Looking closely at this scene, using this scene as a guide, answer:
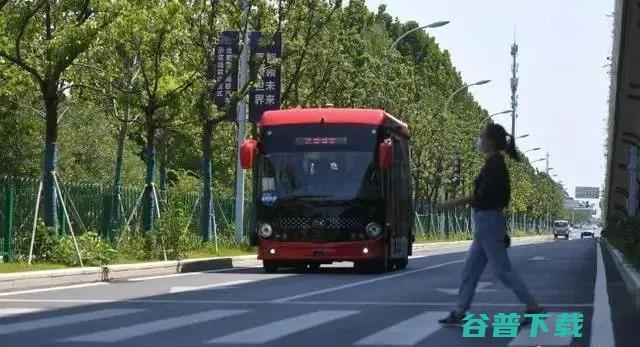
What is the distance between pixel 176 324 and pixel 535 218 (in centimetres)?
14182

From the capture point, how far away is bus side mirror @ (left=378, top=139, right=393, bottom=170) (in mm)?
21406

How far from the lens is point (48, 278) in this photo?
59.2 ft

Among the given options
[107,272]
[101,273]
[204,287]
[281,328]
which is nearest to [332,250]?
[204,287]

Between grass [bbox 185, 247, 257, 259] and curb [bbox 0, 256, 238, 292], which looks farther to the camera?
grass [bbox 185, 247, 257, 259]

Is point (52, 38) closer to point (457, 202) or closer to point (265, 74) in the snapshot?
point (265, 74)

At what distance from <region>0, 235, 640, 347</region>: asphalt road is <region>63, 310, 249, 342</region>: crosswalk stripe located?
10 mm

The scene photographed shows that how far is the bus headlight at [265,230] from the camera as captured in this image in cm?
2191

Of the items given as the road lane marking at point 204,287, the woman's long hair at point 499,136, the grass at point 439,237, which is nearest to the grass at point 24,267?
the road lane marking at point 204,287

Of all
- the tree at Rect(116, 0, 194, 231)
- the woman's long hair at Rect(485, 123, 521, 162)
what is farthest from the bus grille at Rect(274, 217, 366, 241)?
the woman's long hair at Rect(485, 123, 521, 162)

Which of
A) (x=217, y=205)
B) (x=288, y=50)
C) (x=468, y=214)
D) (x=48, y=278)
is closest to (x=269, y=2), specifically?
(x=288, y=50)

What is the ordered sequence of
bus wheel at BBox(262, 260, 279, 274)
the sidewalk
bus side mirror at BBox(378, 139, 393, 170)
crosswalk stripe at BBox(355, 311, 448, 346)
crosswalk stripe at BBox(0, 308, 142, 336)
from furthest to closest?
1. bus wheel at BBox(262, 260, 279, 274)
2. bus side mirror at BBox(378, 139, 393, 170)
3. the sidewalk
4. crosswalk stripe at BBox(0, 308, 142, 336)
5. crosswalk stripe at BBox(355, 311, 448, 346)

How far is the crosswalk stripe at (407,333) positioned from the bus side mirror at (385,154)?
8703 millimetres

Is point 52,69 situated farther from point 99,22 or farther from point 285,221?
point 285,221

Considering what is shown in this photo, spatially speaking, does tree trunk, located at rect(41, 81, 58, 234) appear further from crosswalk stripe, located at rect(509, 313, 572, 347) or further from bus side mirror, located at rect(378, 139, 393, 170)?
crosswalk stripe, located at rect(509, 313, 572, 347)
